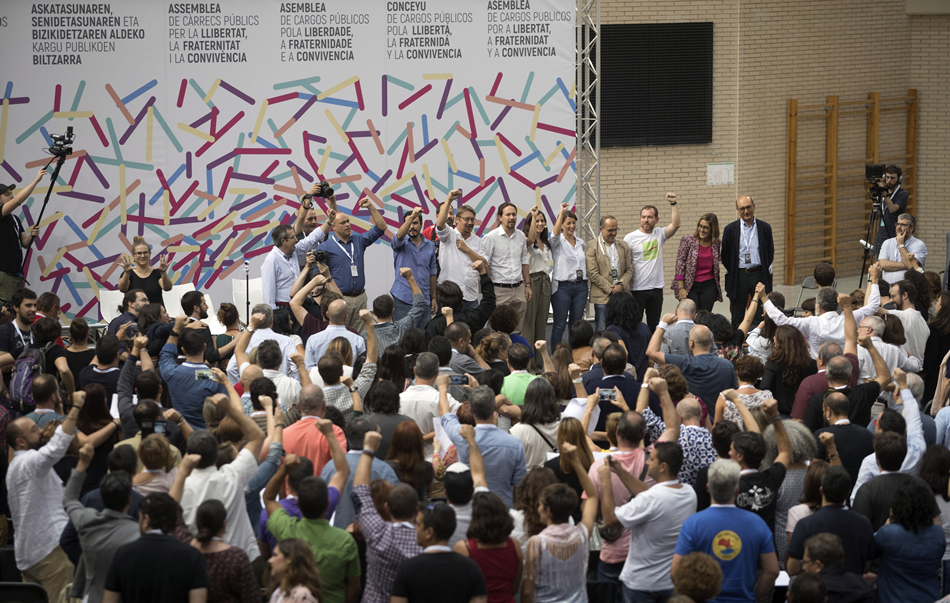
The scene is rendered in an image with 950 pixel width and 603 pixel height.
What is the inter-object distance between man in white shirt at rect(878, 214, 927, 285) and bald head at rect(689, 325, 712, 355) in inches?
145

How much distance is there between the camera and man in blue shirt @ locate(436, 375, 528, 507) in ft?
14.6

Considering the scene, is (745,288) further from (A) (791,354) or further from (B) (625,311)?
(A) (791,354)

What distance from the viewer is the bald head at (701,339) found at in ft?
19.5

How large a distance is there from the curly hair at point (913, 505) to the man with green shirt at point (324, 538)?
238cm

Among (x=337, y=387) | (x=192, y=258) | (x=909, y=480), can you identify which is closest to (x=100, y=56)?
(x=192, y=258)

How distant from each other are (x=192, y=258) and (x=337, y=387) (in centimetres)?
550

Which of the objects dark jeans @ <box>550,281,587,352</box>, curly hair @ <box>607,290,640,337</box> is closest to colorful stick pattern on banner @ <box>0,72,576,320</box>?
dark jeans @ <box>550,281,587,352</box>

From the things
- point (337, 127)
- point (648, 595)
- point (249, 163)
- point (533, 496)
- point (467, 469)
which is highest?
point (337, 127)

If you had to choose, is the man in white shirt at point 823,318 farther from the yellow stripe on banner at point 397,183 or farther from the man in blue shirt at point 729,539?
the yellow stripe on banner at point 397,183

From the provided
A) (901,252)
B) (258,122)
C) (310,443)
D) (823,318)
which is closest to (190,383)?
(310,443)

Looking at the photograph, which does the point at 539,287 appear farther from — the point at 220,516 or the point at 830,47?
the point at 830,47

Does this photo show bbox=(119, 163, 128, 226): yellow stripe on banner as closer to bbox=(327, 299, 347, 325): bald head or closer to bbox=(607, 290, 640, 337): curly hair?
bbox=(327, 299, 347, 325): bald head

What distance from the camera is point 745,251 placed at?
9.91m

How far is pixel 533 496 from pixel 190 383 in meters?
2.50
